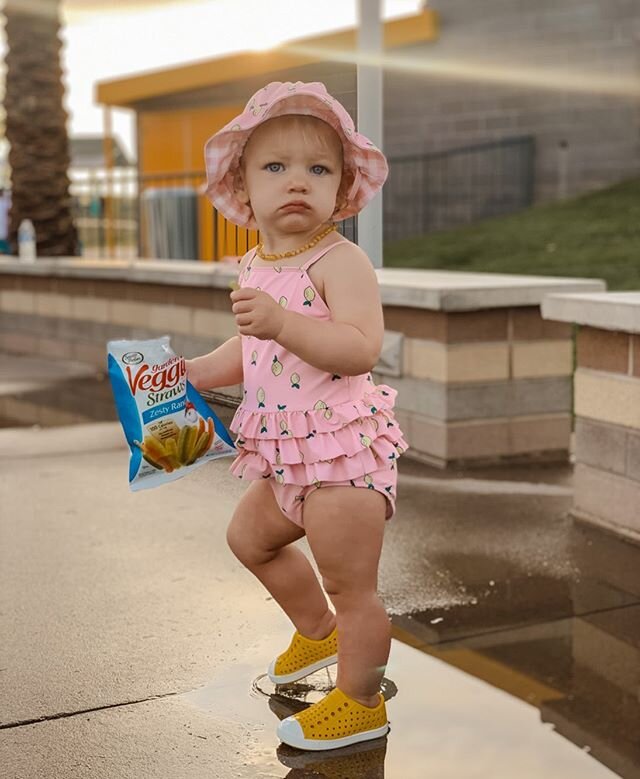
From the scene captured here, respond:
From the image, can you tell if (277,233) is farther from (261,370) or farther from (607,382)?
(607,382)

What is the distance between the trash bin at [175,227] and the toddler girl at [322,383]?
34.1ft

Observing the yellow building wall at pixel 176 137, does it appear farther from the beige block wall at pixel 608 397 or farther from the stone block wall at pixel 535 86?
the beige block wall at pixel 608 397

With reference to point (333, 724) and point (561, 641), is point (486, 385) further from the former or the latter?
point (333, 724)

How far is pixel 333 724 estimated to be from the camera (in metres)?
2.94

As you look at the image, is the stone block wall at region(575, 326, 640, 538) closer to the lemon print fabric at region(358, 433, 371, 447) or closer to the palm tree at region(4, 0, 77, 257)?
the lemon print fabric at region(358, 433, 371, 447)

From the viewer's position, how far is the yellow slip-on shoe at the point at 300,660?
3.31m

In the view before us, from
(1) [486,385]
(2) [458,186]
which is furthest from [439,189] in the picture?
(1) [486,385]

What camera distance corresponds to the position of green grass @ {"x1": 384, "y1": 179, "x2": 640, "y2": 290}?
12438mm

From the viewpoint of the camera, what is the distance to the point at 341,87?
136 inches

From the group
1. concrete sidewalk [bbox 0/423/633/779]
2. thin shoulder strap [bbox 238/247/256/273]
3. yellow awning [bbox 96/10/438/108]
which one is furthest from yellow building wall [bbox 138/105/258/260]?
thin shoulder strap [bbox 238/247/256/273]

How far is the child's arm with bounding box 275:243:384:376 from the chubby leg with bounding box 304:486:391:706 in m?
A: 0.32

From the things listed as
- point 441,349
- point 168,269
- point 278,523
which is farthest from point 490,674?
point 168,269

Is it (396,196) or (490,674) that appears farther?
(396,196)

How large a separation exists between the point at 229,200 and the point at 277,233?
0.77ft
